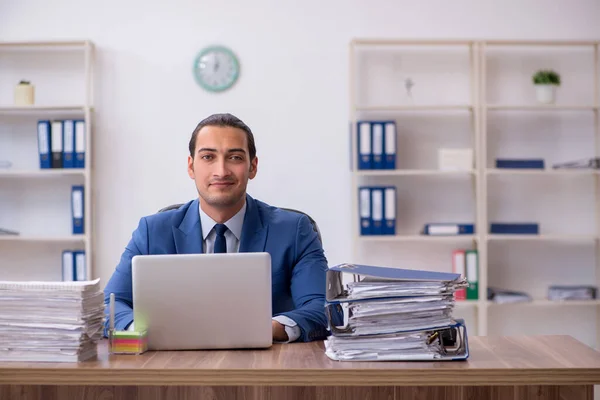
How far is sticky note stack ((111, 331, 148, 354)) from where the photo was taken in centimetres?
183

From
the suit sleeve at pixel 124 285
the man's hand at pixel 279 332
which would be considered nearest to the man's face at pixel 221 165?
the suit sleeve at pixel 124 285

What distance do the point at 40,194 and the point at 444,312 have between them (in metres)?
3.48

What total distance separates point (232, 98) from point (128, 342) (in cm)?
301

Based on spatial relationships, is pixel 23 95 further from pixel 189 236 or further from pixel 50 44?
pixel 189 236

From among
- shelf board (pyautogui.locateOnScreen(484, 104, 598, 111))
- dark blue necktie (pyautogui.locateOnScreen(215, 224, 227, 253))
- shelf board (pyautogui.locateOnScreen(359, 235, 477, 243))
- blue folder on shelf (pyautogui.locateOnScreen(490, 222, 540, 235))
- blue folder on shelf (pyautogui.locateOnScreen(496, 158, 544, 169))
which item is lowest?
shelf board (pyautogui.locateOnScreen(359, 235, 477, 243))

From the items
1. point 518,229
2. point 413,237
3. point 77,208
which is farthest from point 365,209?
point 77,208

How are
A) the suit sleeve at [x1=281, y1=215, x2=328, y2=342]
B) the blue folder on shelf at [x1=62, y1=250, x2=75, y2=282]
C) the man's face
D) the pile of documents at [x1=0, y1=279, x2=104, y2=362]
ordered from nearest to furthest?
the pile of documents at [x1=0, y1=279, x2=104, y2=362] → the suit sleeve at [x1=281, y1=215, x2=328, y2=342] → the man's face → the blue folder on shelf at [x1=62, y1=250, x2=75, y2=282]

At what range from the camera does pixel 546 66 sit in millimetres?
4738

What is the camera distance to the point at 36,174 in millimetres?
4703

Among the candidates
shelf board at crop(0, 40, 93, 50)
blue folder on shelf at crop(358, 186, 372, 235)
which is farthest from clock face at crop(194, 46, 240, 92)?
blue folder on shelf at crop(358, 186, 372, 235)

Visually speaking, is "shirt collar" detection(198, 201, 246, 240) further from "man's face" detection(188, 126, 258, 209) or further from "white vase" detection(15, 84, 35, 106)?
"white vase" detection(15, 84, 35, 106)

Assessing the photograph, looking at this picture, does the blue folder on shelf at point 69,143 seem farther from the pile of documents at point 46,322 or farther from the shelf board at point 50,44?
the pile of documents at point 46,322

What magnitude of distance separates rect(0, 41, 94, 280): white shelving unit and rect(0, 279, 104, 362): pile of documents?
9.68 ft

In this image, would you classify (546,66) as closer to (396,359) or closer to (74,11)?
(74,11)
